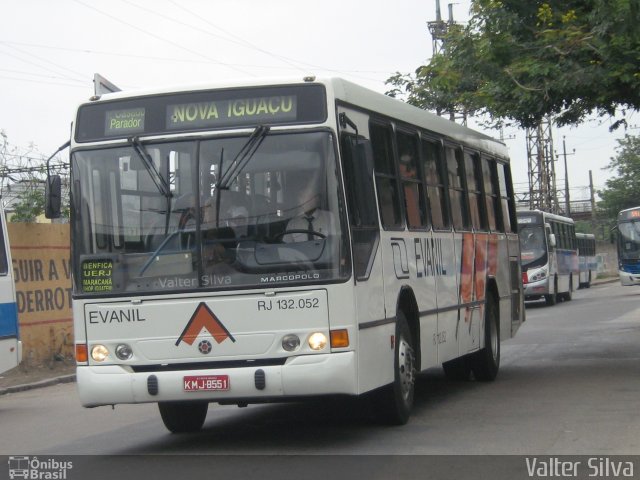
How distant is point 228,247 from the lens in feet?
30.4

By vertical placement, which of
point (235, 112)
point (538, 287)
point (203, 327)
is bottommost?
point (538, 287)

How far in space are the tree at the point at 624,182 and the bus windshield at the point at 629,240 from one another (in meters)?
49.8

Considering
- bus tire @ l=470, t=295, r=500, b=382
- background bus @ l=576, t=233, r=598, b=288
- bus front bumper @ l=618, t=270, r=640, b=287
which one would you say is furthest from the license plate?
background bus @ l=576, t=233, r=598, b=288

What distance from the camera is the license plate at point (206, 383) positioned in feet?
Answer: 30.0

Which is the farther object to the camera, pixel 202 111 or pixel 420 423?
pixel 420 423

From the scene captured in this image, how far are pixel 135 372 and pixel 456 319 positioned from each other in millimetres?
4726

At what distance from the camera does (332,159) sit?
9289 millimetres

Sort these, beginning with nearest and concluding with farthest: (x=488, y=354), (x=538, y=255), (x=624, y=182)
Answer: (x=488, y=354)
(x=538, y=255)
(x=624, y=182)

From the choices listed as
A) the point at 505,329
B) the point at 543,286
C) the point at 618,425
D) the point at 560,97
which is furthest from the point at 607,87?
the point at 543,286

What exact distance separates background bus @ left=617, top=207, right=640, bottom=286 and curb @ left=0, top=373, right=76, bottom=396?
2857 centimetres

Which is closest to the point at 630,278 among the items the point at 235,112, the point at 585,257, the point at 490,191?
the point at 585,257

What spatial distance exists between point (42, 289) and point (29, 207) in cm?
639

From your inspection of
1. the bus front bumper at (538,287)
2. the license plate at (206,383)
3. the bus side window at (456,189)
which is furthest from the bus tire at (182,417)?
the bus front bumper at (538,287)

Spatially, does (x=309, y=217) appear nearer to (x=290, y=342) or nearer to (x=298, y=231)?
(x=298, y=231)
